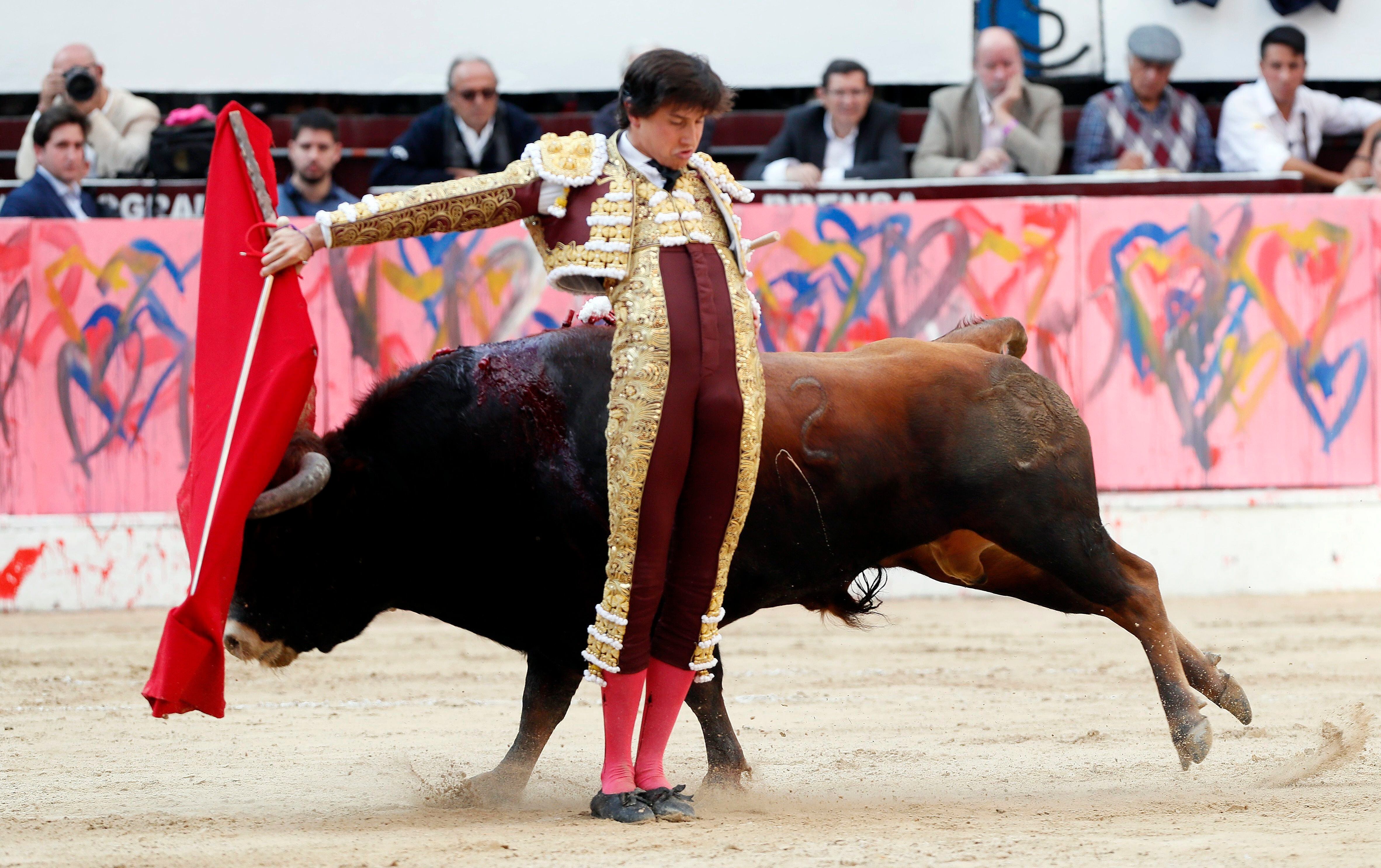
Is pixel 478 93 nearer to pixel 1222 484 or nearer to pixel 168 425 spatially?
pixel 168 425

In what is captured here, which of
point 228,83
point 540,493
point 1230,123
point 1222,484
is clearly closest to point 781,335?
point 1222,484

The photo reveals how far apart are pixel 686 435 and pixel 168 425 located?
527cm

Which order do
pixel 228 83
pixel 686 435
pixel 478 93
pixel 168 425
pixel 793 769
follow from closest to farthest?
pixel 686 435 < pixel 793 769 < pixel 168 425 < pixel 478 93 < pixel 228 83

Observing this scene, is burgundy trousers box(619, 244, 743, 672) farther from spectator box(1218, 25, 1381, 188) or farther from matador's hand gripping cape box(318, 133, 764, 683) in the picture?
spectator box(1218, 25, 1381, 188)

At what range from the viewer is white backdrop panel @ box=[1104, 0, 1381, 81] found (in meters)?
9.92

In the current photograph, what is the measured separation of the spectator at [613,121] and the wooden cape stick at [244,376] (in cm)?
383

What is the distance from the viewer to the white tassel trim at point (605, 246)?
367 centimetres

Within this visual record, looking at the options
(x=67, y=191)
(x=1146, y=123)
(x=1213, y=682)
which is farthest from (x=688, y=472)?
(x=1146, y=123)

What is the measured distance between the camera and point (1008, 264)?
845cm

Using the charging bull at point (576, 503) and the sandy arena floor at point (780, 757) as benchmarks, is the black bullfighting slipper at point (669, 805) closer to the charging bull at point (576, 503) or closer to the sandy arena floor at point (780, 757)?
the sandy arena floor at point (780, 757)

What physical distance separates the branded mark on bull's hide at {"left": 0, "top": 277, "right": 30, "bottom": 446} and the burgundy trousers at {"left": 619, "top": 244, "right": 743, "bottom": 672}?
5.53m

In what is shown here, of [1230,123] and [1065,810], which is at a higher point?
[1230,123]

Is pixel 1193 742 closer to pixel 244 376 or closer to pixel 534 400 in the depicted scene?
pixel 534 400

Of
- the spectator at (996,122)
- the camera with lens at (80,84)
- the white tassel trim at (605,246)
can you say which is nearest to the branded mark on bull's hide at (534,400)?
the white tassel trim at (605,246)
